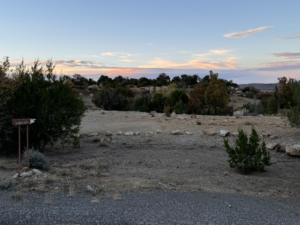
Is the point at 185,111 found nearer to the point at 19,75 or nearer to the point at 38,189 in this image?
the point at 19,75

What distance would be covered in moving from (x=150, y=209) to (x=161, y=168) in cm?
354

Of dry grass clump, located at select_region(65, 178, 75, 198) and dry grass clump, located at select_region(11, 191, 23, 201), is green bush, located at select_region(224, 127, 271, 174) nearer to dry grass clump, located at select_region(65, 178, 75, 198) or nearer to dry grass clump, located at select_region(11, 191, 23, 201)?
dry grass clump, located at select_region(65, 178, 75, 198)

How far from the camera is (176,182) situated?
692 cm

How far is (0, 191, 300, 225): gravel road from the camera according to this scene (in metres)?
4.66

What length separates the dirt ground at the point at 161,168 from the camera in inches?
255

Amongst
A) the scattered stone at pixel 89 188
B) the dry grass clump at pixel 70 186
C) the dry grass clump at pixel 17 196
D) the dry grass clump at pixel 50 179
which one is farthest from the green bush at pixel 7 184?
the scattered stone at pixel 89 188

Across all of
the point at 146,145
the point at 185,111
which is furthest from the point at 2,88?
the point at 185,111

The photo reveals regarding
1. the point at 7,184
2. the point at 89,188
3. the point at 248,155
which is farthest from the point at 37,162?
the point at 248,155

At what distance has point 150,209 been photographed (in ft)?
16.7

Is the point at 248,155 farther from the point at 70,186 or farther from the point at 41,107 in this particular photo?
the point at 41,107

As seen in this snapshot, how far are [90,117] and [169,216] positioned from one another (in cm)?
1696

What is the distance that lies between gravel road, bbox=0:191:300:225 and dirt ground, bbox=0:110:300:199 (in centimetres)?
40

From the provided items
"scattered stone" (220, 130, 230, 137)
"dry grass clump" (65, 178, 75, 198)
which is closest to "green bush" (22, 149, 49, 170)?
"dry grass clump" (65, 178, 75, 198)

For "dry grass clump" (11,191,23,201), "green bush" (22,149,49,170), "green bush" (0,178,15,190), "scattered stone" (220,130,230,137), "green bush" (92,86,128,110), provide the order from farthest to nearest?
1. "green bush" (92,86,128,110)
2. "scattered stone" (220,130,230,137)
3. "green bush" (22,149,49,170)
4. "green bush" (0,178,15,190)
5. "dry grass clump" (11,191,23,201)
